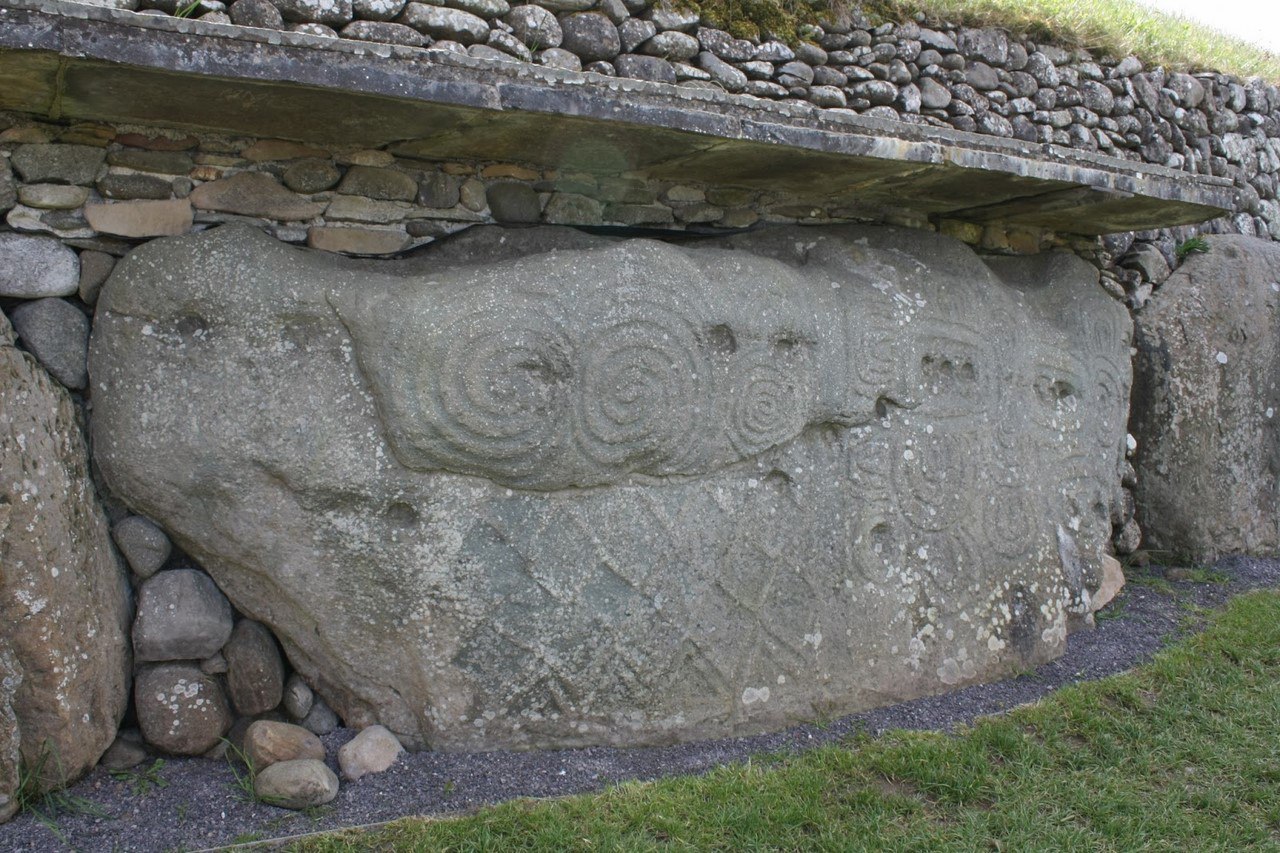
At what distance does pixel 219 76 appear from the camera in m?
2.70

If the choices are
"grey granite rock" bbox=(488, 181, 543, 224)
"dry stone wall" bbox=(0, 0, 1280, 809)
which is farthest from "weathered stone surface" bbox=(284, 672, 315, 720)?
"grey granite rock" bbox=(488, 181, 543, 224)

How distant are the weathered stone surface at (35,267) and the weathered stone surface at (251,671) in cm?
122

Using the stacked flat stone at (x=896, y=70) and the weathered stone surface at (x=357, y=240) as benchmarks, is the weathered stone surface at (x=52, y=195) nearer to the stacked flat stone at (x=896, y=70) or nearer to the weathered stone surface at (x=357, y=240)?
the stacked flat stone at (x=896, y=70)

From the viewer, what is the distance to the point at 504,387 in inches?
134

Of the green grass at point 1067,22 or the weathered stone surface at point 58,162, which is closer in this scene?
the weathered stone surface at point 58,162

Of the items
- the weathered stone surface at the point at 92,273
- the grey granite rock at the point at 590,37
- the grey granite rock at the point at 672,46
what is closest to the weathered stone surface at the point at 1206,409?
the grey granite rock at the point at 672,46

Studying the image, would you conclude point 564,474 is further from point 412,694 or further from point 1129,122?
point 1129,122

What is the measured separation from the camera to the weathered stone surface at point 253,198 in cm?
341

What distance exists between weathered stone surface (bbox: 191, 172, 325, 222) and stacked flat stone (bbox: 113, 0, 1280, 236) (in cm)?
15

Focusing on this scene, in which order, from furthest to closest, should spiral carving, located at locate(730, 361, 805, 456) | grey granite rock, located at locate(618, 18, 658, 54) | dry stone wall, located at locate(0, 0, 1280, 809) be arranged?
1. grey granite rock, located at locate(618, 18, 658, 54)
2. spiral carving, located at locate(730, 361, 805, 456)
3. dry stone wall, located at locate(0, 0, 1280, 809)

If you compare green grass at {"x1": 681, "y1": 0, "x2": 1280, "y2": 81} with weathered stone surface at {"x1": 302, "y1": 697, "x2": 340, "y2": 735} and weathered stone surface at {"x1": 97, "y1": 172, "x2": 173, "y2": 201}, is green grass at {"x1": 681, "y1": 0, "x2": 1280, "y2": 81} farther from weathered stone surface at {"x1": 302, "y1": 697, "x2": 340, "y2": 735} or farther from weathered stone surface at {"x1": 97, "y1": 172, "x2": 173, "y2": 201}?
weathered stone surface at {"x1": 302, "y1": 697, "x2": 340, "y2": 735}

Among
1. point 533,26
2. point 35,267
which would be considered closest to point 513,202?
point 533,26

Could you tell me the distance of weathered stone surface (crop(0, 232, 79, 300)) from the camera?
3154 mm

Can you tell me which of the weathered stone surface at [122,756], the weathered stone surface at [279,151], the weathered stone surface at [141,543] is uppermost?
the weathered stone surface at [279,151]
